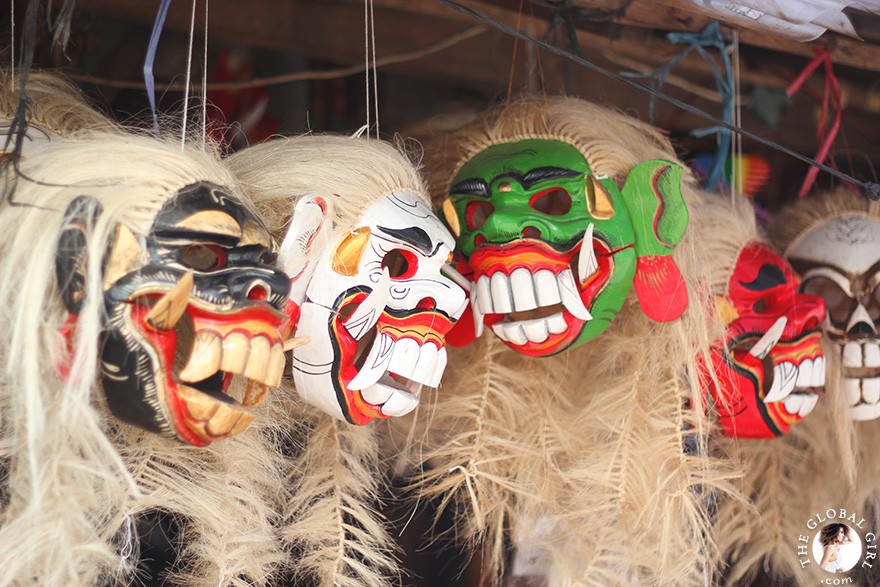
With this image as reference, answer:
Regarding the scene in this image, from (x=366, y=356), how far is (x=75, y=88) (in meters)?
0.55

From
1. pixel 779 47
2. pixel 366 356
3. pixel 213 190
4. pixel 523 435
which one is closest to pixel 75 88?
pixel 213 190

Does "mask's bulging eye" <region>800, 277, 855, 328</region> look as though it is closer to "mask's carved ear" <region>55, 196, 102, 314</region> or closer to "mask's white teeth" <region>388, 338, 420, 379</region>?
"mask's white teeth" <region>388, 338, 420, 379</region>

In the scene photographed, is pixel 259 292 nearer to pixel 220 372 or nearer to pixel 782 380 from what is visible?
pixel 220 372

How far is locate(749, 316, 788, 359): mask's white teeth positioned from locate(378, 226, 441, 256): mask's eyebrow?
2.10 feet

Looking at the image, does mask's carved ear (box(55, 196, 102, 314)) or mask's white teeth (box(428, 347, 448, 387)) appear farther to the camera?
mask's white teeth (box(428, 347, 448, 387))

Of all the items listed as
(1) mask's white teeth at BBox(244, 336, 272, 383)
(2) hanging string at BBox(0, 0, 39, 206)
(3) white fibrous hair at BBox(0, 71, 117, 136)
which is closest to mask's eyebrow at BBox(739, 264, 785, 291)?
(1) mask's white teeth at BBox(244, 336, 272, 383)

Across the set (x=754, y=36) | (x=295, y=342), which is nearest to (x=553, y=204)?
(x=754, y=36)

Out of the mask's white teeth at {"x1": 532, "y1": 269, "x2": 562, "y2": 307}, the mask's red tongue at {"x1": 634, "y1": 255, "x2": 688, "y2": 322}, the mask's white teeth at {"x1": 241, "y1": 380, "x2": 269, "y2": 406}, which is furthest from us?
the mask's red tongue at {"x1": 634, "y1": 255, "x2": 688, "y2": 322}

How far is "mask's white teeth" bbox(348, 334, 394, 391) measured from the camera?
1267 mm

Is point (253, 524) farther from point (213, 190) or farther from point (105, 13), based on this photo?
point (105, 13)

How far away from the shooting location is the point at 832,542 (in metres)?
1.94

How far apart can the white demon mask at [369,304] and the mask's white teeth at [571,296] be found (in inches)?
6.0

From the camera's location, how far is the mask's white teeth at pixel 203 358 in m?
1.04

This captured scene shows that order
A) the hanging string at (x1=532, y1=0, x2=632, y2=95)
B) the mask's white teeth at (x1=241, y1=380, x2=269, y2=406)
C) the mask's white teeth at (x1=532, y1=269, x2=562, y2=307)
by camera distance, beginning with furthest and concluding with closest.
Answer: the hanging string at (x1=532, y1=0, x2=632, y2=95), the mask's white teeth at (x1=532, y1=269, x2=562, y2=307), the mask's white teeth at (x1=241, y1=380, x2=269, y2=406)
